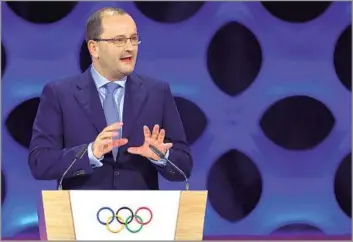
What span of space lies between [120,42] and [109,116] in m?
0.26

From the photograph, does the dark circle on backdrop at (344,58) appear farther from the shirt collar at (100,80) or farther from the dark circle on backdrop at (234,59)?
the shirt collar at (100,80)

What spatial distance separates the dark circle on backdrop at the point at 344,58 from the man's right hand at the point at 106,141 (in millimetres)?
1907

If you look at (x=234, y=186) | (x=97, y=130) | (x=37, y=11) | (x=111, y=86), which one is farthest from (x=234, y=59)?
(x=97, y=130)

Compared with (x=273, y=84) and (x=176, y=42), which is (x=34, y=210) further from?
(x=273, y=84)

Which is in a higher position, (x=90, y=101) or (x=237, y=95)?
(x=90, y=101)

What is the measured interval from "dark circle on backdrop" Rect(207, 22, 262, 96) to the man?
1.28 meters

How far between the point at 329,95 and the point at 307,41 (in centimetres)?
31

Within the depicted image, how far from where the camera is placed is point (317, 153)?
4094mm

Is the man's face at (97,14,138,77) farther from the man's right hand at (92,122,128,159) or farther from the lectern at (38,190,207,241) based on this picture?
the lectern at (38,190,207,241)

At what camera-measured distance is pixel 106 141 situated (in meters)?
2.35

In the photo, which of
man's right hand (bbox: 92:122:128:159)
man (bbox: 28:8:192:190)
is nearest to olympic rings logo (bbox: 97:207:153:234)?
man's right hand (bbox: 92:122:128:159)

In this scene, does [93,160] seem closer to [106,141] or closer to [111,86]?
[106,141]

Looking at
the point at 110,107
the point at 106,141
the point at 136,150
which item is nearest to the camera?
the point at 106,141

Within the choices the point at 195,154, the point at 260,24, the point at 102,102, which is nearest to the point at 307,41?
the point at 260,24
